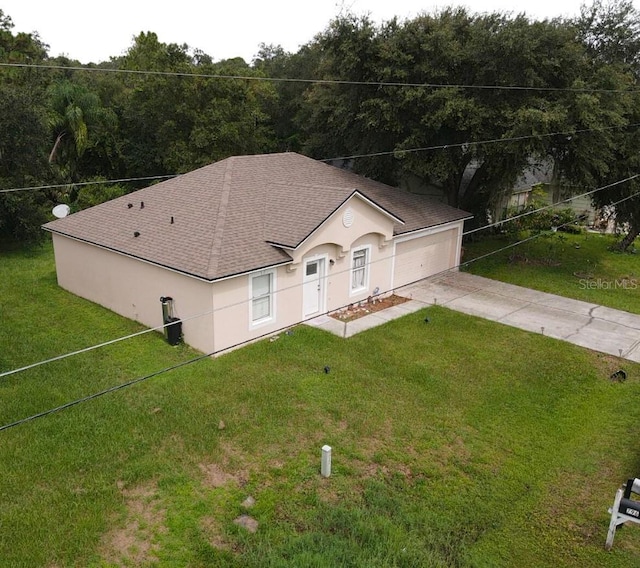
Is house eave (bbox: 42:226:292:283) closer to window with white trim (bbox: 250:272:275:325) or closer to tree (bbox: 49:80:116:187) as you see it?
window with white trim (bbox: 250:272:275:325)

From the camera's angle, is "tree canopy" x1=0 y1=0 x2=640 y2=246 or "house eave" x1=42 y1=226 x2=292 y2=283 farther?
"tree canopy" x1=0 y1=0 x2=640 y2=246

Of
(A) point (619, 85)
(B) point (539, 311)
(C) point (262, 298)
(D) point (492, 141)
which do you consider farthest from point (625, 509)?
(A) point (619, 85)

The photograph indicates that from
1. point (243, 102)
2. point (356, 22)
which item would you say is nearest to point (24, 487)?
point (356, 22)

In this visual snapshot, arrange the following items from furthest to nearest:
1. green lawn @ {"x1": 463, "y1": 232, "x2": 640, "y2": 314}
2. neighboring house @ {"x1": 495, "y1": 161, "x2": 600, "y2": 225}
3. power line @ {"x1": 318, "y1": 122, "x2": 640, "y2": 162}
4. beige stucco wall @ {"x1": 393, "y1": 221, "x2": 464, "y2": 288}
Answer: neighboring house @ {"x1": 495, "y1": 161, "x2": 600, "y2": 225} < green lawn @ {"x1": 463, "y1": 232, "x2": 640, "y2": 314} < beige stucco wall @ {"x1": 393, "y1": 221, "x2": 464, "y2": 288} < power line @ {"x1": 318, "y1": 122, "x2": 640, "y2": 162}

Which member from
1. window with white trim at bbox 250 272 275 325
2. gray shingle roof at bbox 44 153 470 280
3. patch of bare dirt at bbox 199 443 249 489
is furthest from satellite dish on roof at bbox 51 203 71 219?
patch of bare dirt at bbox 199 443 249 489

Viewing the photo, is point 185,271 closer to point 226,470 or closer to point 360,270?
point 226,470

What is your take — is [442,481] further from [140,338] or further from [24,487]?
[140,338]
